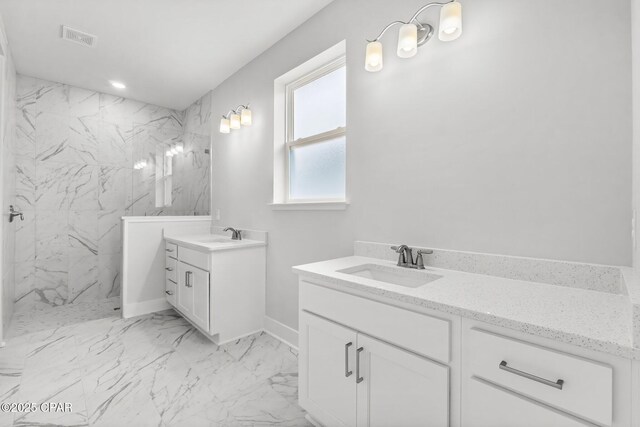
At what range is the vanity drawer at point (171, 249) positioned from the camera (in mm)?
3023

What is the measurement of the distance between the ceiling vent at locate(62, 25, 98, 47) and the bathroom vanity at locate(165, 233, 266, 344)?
6.27ft

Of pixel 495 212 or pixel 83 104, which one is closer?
pixel 495 212

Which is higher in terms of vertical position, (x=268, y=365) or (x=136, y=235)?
(x=136, y=235)

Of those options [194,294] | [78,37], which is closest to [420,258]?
[194,294]

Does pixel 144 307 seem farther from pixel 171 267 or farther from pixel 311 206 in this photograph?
pixel 311 206

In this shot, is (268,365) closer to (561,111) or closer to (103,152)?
(561,111)

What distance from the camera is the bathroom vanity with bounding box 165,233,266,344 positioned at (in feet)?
7.92

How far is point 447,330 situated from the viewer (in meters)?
0.98

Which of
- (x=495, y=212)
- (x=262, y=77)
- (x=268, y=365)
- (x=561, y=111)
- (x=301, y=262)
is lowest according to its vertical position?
(x=268, y=365)

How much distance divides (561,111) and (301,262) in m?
1.79

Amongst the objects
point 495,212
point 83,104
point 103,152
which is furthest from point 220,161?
point 495,212

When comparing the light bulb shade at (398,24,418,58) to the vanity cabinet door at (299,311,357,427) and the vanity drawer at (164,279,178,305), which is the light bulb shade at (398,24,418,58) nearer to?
the vanity cabinet door at (299,311,357,427)

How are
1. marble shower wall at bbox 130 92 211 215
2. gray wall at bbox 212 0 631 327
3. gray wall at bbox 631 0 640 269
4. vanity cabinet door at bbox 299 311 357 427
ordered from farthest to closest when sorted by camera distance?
1. marble shower wall at bbox 130 92 211 215
2. vanity cabinet door at bbox 299 311 357 427
3. gray wall at bbox 212 0 631 327
4. gray wall at bbox 631 0 640 269

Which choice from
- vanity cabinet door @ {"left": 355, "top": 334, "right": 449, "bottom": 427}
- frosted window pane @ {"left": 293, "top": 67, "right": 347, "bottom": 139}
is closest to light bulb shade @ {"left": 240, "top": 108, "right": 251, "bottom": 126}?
frosted window pane @ {"left": 293, "top": 67, "right": 347, "bottom": 139}
